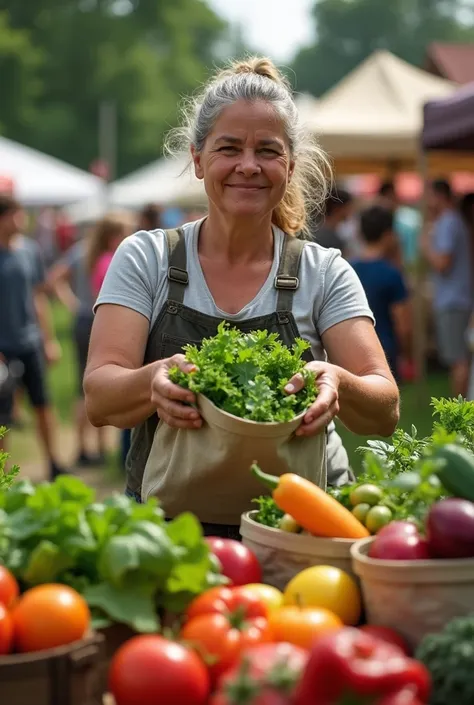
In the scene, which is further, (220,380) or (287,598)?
(220,380)

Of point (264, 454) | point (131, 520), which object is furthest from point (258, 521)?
point (131, 520)

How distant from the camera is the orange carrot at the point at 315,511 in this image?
203 centimetres

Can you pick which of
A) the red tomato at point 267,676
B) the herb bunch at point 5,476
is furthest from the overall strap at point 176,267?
the red tomato at point 267,676

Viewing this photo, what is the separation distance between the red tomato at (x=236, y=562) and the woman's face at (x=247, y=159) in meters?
1.00

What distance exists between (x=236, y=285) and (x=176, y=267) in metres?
0.15

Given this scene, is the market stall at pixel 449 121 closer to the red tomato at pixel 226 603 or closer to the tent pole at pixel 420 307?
the tent pole at pixel 420 307

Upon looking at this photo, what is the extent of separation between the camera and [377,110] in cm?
1277

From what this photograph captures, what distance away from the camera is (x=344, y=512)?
2.05m

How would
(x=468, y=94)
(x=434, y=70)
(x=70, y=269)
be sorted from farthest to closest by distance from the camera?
1. (x=434, y=70)
2. (x=70, y=269)
3. (x=468, y=94)

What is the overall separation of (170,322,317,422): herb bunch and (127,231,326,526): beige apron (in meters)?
0.04

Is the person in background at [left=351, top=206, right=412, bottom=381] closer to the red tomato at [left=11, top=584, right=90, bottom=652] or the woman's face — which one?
the woman's face

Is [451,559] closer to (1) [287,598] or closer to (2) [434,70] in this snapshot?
(1) [287,598]

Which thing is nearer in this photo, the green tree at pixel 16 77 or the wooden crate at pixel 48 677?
the wooden crate at pixel 48 677

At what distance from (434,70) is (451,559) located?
19.4 m
